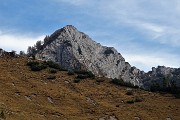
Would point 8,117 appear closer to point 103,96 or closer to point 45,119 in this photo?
point 45,119

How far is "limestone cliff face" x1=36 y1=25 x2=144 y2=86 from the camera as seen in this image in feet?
556

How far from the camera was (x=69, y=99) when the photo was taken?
9025cm

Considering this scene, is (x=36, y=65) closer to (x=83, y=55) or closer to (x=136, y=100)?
(x=136, y=100)

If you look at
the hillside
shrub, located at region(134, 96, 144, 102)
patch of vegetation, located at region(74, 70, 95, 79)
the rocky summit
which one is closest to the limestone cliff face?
the rocky summit

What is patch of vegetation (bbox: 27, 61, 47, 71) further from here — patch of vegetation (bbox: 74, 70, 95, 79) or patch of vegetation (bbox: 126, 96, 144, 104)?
patch of vegetation (bbox: 126, 96, 144, 104)

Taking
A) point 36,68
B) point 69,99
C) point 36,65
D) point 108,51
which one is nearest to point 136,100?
point 69,99

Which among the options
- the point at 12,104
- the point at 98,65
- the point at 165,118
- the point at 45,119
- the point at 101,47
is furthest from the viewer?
the point at 101,47

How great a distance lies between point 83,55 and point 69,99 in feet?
287

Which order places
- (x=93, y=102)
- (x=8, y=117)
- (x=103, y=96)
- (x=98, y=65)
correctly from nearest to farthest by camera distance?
→ (x=8, y=117) → (x=93, y=102) → (x=103, y=96) → (x=98, y=65)

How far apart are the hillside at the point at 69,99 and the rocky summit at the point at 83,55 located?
53.4 metres

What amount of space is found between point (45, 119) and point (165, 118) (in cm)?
2682

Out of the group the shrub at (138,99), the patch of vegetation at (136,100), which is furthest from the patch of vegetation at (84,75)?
the shrub at (138,99)

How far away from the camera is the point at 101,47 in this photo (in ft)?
645

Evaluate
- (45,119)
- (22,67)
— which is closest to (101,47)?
(22,67)
